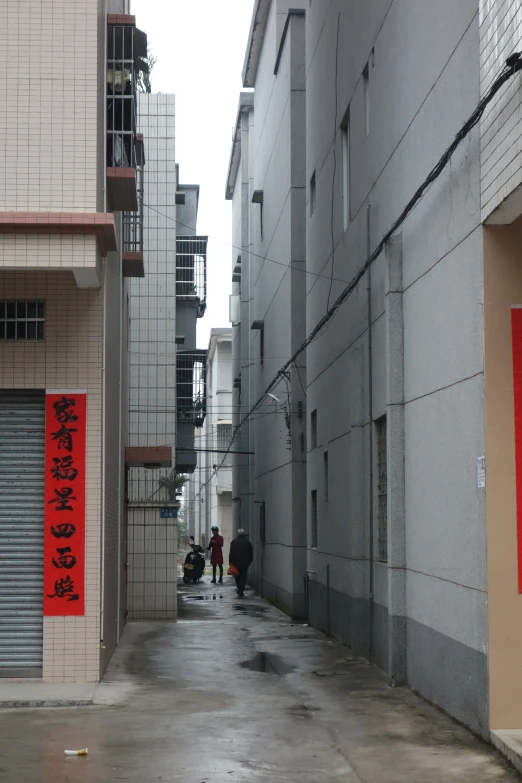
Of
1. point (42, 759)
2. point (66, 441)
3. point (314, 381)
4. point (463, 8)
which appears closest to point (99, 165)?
point (66, 441)

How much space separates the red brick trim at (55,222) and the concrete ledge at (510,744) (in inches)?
239

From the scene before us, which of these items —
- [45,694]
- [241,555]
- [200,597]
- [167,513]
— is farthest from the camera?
[241,555]

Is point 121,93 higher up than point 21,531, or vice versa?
point 121,93

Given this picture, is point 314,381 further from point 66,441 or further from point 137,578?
point 66,441

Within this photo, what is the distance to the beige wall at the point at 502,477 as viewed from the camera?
8.53 m

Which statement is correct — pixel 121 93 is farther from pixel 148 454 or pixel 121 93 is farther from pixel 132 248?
pixel 148 454

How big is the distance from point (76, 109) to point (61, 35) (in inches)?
32.3

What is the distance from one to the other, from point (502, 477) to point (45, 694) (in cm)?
519

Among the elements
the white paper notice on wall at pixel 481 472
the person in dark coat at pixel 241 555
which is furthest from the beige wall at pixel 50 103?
the person in dark coat at pixel 241 555

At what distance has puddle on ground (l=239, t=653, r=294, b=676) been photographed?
13.7 meters

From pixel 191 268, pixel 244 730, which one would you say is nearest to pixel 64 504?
pixel 244 730

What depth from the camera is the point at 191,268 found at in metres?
29.0

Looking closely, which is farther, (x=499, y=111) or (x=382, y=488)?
(x=382, y=488)

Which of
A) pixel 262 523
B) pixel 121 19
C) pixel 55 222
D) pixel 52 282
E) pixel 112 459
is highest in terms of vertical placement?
pixel 121 19
